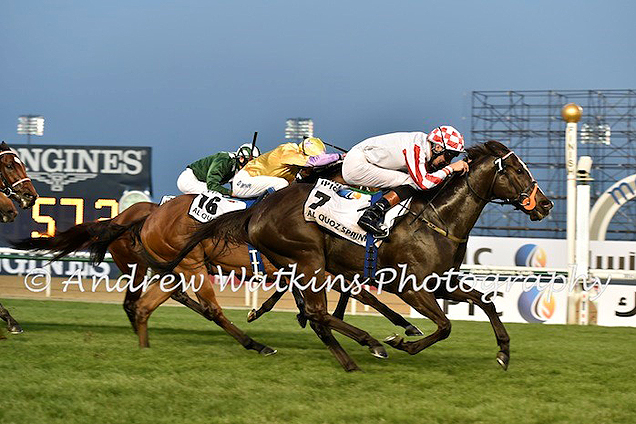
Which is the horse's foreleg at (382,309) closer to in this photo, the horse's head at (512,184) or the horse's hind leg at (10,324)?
the horse's head at (512,184)

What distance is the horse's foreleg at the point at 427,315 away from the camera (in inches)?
199

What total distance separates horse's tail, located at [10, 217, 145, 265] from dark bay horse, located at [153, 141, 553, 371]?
142 cm

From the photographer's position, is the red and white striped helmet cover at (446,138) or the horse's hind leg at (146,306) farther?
the horse's hind leg at (146,306)

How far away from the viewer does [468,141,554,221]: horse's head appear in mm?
5332

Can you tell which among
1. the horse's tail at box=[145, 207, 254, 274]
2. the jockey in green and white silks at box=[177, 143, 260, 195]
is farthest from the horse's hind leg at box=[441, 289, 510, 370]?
the jockey in green and white silks at box=[177, 143, 260, 195]

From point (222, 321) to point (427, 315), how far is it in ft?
5.22

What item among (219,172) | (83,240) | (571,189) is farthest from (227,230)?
(571,189)

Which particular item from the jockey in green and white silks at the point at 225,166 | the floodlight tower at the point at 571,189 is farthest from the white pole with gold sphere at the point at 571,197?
the jockey in green and white silks at the point at 225,166

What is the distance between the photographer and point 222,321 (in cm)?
603

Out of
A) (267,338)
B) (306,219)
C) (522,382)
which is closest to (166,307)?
(267,338)

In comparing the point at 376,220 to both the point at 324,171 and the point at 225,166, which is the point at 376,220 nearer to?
the point at 324,171

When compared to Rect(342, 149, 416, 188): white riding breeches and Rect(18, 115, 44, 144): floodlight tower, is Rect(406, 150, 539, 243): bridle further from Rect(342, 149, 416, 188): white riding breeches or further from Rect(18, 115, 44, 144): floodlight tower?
Rect(18, 115, 44, 144): floodlight tower

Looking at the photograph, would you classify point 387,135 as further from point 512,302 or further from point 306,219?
point 512,302

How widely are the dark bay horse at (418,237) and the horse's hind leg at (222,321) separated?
21.1 inches
